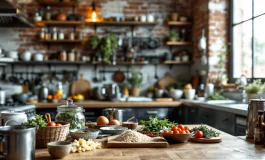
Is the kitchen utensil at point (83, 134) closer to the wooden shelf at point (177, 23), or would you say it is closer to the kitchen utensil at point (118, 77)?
the kitchen utensil at point (118, 77)

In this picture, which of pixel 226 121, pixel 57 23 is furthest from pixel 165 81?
pixel 226 121

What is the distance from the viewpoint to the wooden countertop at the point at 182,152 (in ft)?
5.66

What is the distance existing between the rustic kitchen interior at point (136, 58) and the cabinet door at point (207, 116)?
0.01 meters

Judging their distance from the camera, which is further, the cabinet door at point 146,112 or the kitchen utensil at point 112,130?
the cabinet door at point 146,112

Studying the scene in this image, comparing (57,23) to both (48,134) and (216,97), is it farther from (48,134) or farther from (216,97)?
(48,134)

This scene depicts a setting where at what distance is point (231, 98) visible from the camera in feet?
17.0

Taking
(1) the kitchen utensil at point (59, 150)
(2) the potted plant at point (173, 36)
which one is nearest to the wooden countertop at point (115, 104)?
(2) the potted plant at point (173, 36)

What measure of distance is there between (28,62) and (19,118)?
413 centimetres

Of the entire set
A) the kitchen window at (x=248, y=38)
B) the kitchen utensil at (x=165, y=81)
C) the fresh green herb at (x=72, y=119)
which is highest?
the kitchen window at (x=248, y=38)

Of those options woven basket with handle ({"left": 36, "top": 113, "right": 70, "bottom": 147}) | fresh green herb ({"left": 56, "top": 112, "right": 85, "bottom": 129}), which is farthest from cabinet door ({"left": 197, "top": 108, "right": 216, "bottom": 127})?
woven basket with handle ({"left": 36, "top": 113, "right": 70, "bottom": 147})

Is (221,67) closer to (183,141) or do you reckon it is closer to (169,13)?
(169,13)

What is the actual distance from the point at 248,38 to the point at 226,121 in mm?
1649

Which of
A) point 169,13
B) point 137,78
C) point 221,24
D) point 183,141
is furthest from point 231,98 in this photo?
point 183,141

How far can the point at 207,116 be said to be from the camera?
14.9 feet
